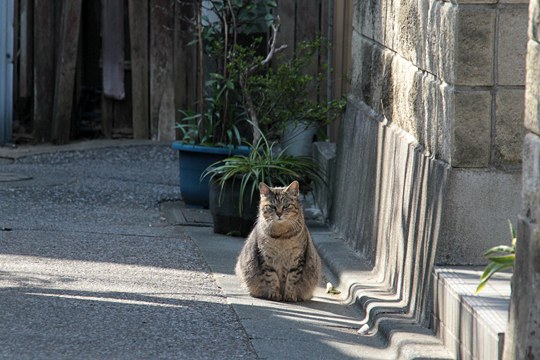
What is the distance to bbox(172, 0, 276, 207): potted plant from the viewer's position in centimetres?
1041

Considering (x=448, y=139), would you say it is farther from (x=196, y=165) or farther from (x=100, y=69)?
(x=100, y=69)

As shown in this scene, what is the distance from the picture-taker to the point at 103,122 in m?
14.0

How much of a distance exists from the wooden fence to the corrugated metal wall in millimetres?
189

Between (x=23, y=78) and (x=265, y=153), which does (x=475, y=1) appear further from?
(x=23, y=78)

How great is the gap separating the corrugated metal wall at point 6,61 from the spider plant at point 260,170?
15.8 feet

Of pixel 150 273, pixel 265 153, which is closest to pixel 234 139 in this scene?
pixel 265 153

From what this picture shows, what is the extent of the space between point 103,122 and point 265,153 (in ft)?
15.7

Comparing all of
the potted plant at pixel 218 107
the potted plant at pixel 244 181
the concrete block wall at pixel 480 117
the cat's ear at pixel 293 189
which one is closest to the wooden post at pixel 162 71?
the potted plant at pixel 218 107

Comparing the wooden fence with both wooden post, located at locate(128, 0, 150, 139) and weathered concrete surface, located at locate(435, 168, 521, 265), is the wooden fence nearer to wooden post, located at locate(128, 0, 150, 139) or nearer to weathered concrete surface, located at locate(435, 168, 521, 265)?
wooden post, located at locate(128, 0, 150, 139)

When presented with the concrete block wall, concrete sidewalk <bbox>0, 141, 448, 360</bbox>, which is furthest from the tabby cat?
the concrete block wall

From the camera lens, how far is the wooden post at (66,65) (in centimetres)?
1342

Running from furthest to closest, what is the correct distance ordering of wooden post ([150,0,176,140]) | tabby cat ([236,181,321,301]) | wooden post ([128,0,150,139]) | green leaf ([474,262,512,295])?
wooden post ([128,0,150,139]), wooden post ([150,0,176,140]), tabby cat ([236,181,321,301]), green leaf ([474,262,512,295])

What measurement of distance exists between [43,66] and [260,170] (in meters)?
5.35

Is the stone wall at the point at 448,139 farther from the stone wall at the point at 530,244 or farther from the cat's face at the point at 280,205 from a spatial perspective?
the stone wall at the point at 530,244
